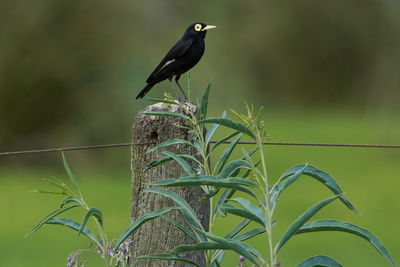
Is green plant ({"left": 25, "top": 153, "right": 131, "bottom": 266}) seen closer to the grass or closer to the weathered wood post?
the weathered wood post

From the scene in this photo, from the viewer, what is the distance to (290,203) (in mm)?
8516

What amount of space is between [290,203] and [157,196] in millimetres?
6287

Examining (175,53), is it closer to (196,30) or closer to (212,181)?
(196,30)

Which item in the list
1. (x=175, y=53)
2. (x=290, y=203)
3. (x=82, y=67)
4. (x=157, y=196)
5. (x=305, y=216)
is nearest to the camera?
(x=305, y=216)

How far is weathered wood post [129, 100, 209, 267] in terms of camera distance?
2.33 meters

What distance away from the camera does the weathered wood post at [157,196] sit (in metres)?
Answer: 2.33

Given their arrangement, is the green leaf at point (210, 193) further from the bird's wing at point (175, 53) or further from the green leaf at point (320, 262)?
the bird's wing at point (175, 53)

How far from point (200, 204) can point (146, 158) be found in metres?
0.20

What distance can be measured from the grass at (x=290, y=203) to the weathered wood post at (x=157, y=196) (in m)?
3.34

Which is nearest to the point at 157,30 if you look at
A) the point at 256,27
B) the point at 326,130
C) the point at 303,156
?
the point at 303,156

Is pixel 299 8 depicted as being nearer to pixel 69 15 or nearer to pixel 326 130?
pixel 326 130

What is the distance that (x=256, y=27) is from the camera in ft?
55.8

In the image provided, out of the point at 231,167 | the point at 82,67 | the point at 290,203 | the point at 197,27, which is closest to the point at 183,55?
the point at 197,27

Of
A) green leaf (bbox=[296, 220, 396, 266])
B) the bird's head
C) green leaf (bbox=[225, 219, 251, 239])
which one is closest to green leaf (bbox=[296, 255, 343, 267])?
green leaf (bbox=[296, 220, 396, 266])
